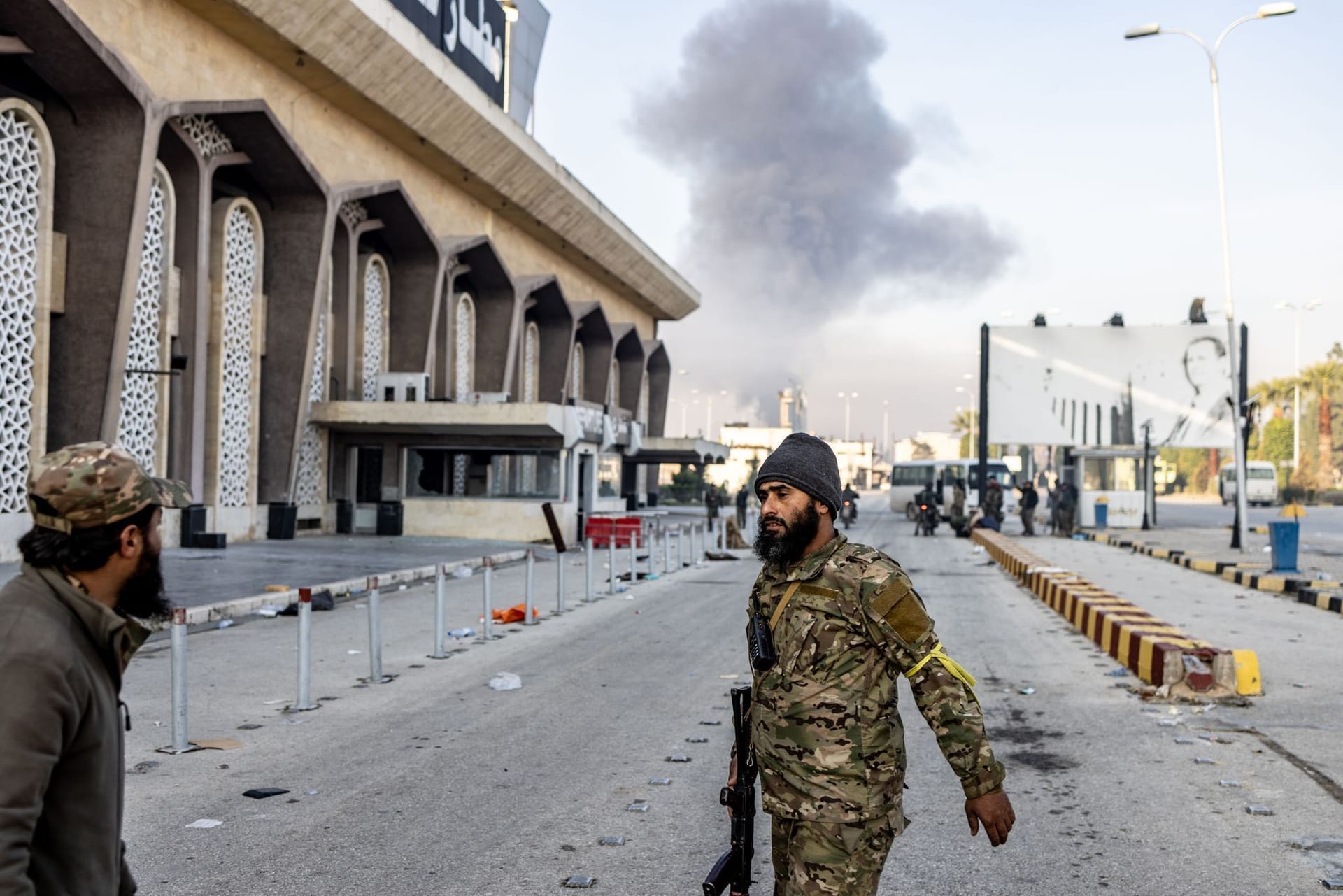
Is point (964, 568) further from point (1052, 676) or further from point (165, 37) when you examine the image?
point (165, 37)

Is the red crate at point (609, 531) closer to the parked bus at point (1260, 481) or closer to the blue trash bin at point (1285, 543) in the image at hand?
the blue trash bin at point (1285, 543)

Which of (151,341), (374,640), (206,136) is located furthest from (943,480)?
(374,640)

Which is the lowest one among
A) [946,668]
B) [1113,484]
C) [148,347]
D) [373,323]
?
[946,668]

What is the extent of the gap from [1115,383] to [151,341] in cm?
3099

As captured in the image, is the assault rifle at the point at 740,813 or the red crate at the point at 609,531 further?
the red crate at the point at 609,531

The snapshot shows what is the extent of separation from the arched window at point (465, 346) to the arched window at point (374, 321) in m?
4.67

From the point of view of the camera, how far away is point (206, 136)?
25.5 meters

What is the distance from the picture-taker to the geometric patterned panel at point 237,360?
26.9m

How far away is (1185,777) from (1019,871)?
2097 mm

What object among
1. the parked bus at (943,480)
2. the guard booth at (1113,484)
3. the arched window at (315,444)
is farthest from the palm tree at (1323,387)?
the arched window at (315,444)

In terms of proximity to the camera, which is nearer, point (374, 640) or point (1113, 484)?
point (374, 640)

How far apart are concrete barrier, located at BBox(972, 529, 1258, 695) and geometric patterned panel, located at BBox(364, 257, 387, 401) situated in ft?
71.4

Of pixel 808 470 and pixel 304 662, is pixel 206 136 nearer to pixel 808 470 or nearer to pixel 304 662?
pixel 304 662

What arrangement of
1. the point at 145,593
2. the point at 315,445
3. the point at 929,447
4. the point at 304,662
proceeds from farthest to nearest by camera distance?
the point at 929,447
the point at 315,445
the point at 304,662
the point at 145,593
